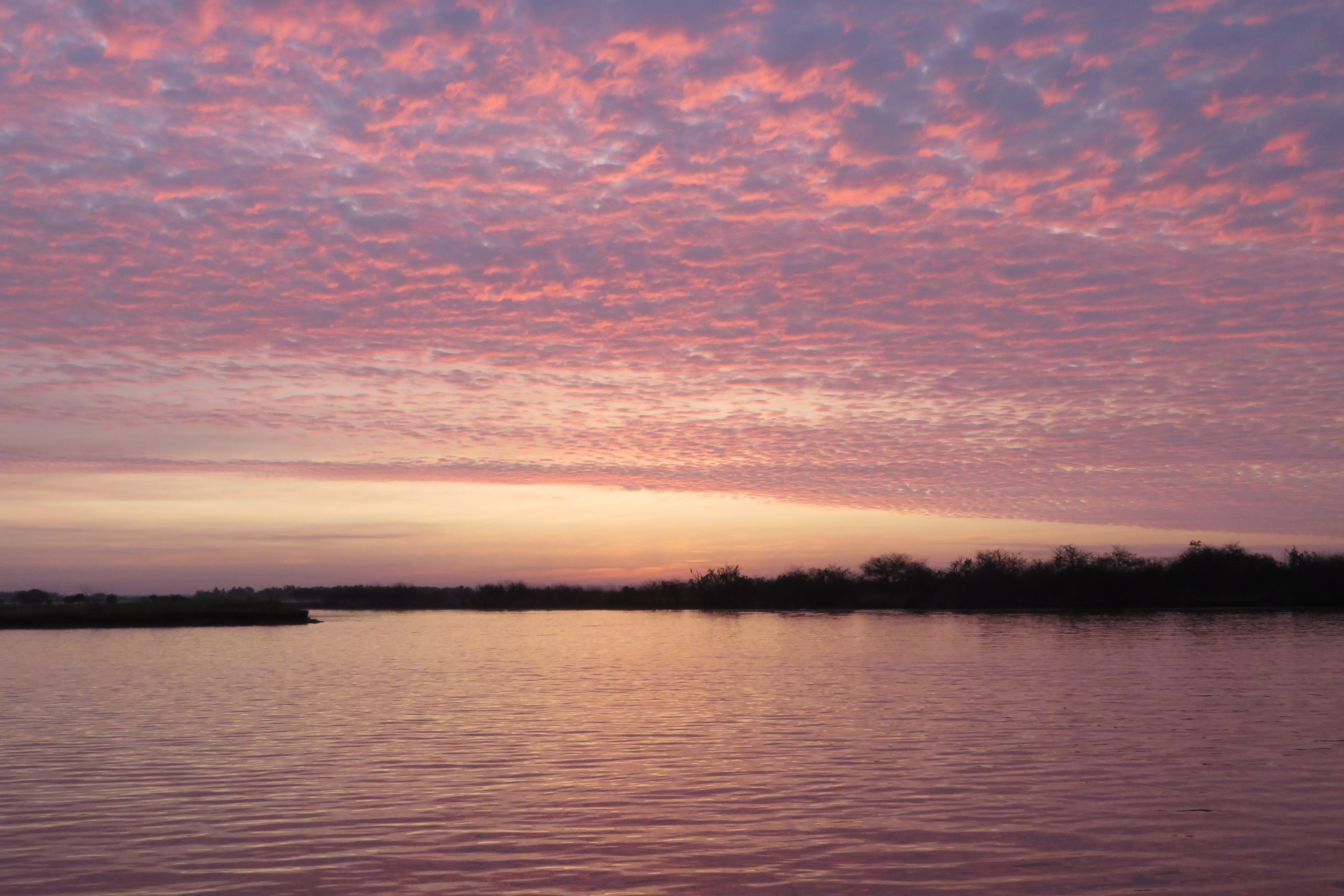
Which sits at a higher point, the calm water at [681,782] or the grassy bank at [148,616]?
the grassy bank at [148,616]

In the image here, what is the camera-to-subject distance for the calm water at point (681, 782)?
45.6ft

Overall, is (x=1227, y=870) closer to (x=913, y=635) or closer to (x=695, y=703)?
(x=695, y=703)

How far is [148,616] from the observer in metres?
107

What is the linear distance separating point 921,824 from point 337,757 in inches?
518

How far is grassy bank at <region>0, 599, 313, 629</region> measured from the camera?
337 ft

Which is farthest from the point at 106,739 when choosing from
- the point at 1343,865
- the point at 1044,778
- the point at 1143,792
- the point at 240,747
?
the point at 1343,865

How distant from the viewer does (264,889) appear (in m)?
13.1

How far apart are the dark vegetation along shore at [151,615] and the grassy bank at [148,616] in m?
0.05

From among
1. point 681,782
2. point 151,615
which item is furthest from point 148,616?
point 681,782

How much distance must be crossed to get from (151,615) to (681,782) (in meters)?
103

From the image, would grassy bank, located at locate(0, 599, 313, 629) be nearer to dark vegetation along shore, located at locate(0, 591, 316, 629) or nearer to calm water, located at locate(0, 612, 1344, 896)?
dark vegetation along shore, located at locate(0, 591, 316, 629)

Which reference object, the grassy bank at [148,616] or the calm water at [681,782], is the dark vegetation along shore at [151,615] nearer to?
the grassy bank at [148,616]

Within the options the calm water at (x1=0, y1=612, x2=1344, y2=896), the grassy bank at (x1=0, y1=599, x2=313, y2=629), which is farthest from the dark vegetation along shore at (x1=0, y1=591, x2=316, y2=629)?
the calm water at (x1=0, y1=612, x2=1344, y2=896)

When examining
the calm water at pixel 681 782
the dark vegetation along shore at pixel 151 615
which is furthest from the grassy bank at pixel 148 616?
the calm water at pixel 681 782
